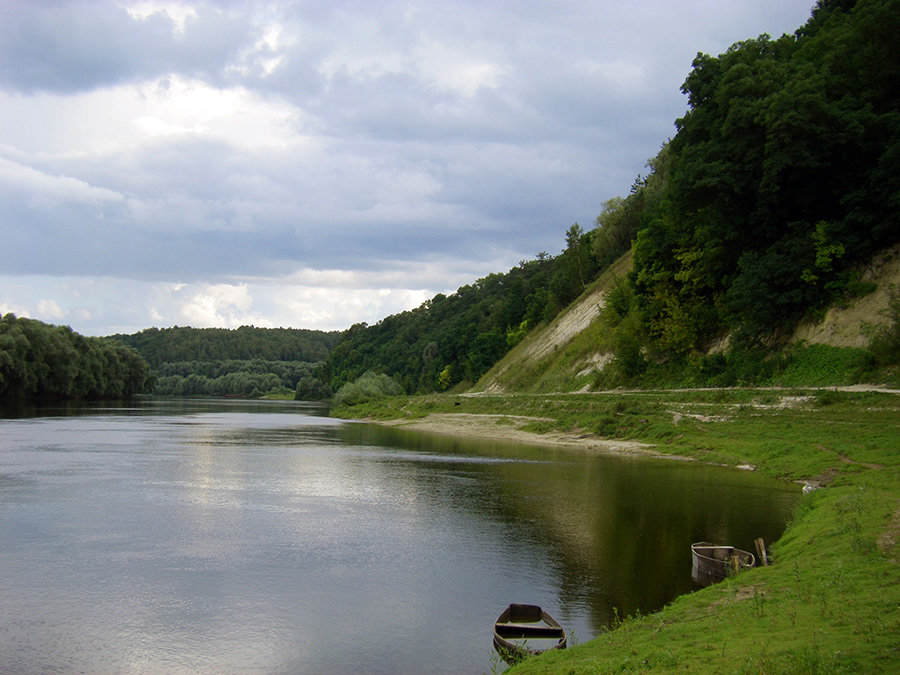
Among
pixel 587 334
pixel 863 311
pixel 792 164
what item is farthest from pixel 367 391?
pixel 863 311

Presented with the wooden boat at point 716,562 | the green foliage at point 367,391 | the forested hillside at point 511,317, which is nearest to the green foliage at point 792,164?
the wooden boat at point 716,562

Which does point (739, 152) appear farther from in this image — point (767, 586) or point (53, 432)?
point (53, 432)

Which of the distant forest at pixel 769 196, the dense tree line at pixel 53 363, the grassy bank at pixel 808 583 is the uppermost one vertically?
the distant forest at pixel 769 196

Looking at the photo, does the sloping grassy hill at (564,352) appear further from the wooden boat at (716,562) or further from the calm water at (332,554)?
the wooden boat at (716,562)

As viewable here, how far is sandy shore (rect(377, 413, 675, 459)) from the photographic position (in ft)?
154

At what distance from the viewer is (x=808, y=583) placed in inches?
513

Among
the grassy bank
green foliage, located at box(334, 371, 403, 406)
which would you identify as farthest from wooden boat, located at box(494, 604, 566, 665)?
green foliage, located at box(334, 371, 403, 406)

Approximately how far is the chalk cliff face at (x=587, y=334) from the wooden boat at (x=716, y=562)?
31.7 metres

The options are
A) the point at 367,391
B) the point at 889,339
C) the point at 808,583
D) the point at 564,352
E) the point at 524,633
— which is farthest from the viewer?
the point at 367,391

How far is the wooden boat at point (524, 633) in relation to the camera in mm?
12570

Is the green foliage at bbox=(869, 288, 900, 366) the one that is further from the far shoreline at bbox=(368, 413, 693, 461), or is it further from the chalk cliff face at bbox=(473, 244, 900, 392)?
the far shoreline at bbox=(368, 413, 693, 461)

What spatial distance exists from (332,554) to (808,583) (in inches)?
507

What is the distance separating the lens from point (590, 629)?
46.3 feet

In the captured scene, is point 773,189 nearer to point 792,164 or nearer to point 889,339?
point 792,164
